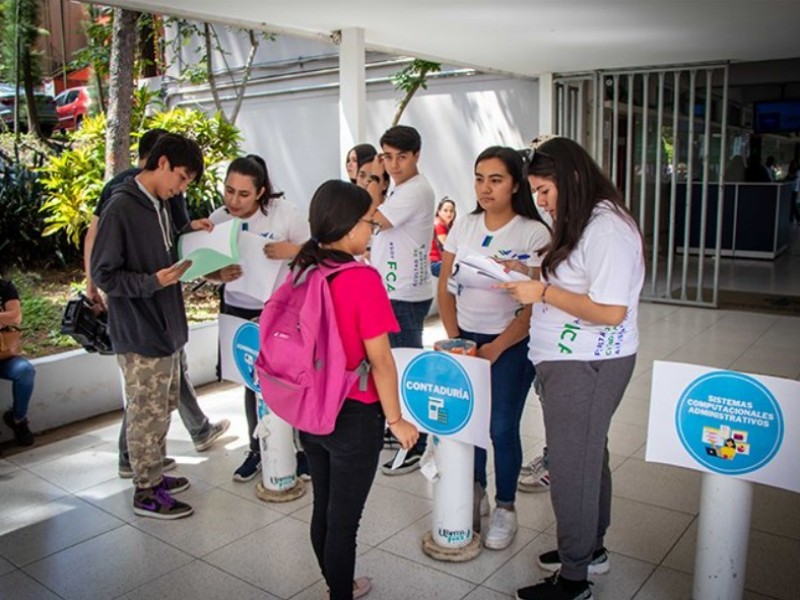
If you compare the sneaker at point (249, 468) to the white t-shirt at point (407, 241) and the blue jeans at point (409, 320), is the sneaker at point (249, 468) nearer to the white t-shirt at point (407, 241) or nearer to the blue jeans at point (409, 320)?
the blue jeans at point (409, 320)

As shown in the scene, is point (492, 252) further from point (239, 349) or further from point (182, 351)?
point (182, 351)

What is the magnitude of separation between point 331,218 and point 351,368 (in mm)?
427

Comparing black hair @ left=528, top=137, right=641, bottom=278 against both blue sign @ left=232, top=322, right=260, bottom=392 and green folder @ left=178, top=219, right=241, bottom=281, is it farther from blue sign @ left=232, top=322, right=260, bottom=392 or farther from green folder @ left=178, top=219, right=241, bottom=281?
blue sign @ left=232, top=322, right=260, bottom=392

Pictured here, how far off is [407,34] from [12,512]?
13.0 feet

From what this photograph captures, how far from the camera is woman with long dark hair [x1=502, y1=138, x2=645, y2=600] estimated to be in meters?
2.13

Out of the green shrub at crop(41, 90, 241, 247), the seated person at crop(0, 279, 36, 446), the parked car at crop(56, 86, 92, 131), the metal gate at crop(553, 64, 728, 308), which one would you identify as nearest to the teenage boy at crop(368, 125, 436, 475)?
A: the seated person at crop(0, 279, 36, 446)

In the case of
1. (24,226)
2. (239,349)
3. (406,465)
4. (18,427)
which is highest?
(24,226)

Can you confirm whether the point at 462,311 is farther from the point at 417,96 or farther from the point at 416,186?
the point at 417,96

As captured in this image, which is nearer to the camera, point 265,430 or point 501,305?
point 501,305

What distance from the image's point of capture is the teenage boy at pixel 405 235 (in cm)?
330

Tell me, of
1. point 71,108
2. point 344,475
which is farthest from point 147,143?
point 71,108

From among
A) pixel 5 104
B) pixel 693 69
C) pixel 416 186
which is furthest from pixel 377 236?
pixel 5 104

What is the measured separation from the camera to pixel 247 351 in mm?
3258

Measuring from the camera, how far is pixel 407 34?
5.31 meters
